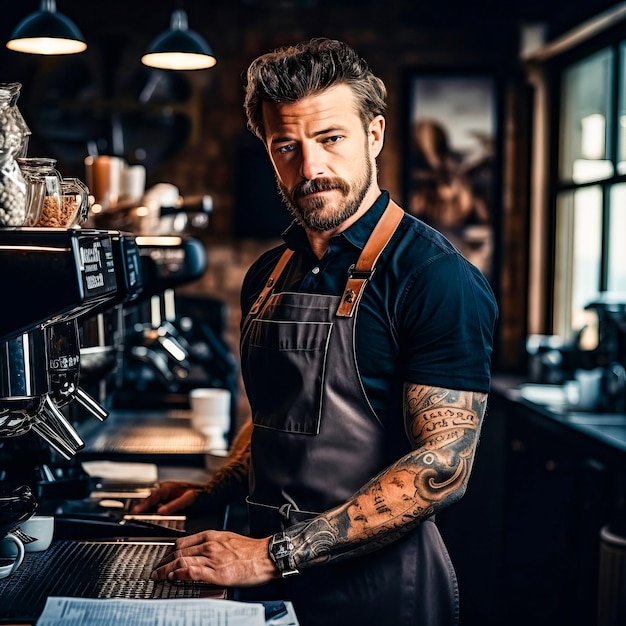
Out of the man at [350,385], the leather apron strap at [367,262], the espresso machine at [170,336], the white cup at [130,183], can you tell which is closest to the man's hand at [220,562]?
the man at [350,385]

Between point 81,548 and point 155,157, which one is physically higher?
point 155,157

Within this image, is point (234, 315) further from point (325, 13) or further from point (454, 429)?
point (454, 429)

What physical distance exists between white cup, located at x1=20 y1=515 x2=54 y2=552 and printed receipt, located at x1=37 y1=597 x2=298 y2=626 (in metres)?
0.27

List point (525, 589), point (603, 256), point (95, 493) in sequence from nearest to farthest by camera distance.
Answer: point (95, 493), point (525, 589), point (603, 256)

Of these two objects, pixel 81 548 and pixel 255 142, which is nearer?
pixel 81 548

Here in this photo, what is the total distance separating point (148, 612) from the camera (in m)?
1.37

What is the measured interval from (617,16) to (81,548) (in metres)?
3.96

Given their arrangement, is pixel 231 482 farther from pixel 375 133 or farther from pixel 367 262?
pixel 375 133

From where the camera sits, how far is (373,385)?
1714 mm

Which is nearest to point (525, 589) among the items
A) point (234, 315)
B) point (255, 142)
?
point (234, 315)

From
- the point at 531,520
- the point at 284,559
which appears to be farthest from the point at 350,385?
the point at 531,520

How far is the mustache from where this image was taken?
176 cm

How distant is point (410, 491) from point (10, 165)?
0.81 metres

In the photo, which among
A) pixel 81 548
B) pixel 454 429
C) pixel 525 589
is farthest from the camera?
pixel 525 589
